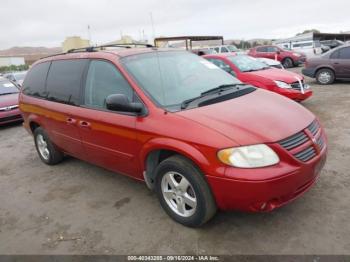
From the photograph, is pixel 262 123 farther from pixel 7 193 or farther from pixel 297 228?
pixel 7 193

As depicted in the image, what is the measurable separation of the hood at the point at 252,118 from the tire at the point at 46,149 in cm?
293

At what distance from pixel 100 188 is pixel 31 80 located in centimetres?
240

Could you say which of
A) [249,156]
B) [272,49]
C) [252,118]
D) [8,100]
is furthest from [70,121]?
[272,49]

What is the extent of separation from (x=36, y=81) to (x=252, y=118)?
380 cm

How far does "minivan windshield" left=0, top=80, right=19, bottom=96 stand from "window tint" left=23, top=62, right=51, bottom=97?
469cm

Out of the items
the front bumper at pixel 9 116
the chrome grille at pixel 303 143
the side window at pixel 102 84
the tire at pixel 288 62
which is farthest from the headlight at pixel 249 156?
the tire at pixel 288 62

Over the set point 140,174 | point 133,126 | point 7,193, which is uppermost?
point 133,126

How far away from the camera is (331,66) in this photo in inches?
454

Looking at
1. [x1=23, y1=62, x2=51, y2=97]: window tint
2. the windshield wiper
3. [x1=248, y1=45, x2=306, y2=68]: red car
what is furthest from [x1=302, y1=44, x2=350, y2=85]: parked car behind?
[x1=23, y1=62, x2=51, y2=97]: window tint

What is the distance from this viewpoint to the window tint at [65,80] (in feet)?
13.9

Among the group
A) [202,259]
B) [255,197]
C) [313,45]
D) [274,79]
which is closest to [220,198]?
[255,197]

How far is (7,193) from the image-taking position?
459cm

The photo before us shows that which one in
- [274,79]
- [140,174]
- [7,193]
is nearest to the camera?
[140,174]

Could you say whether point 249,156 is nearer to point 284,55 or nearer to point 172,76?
point 172,76
